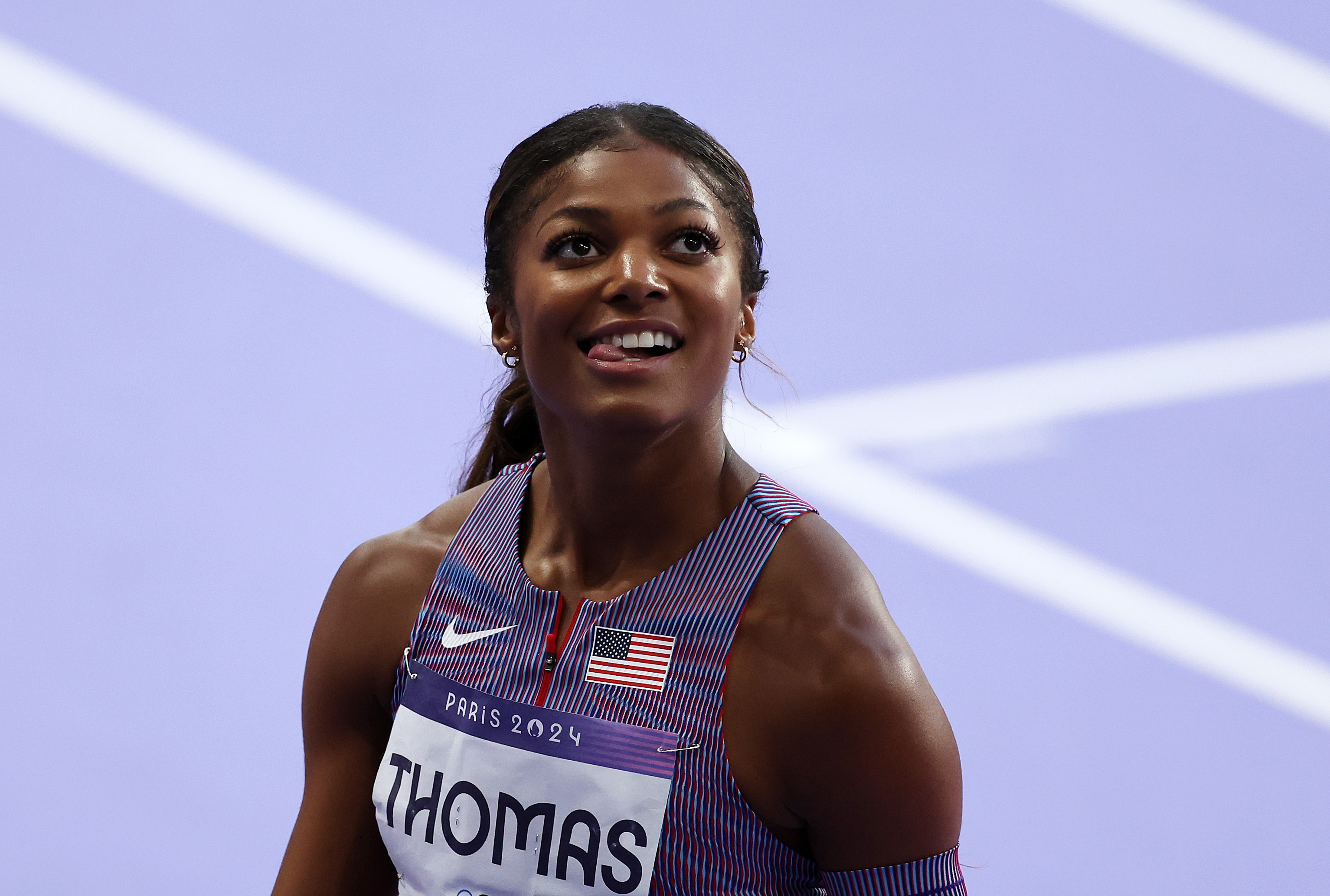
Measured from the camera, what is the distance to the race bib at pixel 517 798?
2.78 ft

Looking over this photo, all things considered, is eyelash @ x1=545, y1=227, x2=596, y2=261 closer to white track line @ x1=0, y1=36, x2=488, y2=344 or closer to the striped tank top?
the striped tank top

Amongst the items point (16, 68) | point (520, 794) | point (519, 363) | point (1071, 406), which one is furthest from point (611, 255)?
point (16, 68)

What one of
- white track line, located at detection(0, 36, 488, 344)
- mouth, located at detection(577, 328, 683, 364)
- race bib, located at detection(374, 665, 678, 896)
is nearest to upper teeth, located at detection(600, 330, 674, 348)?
mouth, located at detection(577, 328, 683, 364)

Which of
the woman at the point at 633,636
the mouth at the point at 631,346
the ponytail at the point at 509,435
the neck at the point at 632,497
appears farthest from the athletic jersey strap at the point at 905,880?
the ponytail at the point at 509,435

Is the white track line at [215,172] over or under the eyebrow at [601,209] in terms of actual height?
over

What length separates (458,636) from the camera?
95 cm

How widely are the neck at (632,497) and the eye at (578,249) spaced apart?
0.11 metres

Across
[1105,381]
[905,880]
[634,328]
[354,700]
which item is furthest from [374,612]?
[1105,381]

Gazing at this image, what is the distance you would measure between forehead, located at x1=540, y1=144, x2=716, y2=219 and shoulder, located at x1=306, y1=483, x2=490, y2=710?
28 cm

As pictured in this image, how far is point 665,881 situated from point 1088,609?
1904 millimetres

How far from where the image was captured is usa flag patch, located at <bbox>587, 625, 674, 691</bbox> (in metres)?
0.88

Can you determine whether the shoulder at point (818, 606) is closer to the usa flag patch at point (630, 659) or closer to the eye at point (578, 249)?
the usa flag patch at point (630, 659)

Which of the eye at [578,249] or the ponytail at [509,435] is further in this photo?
the ponytail at [509,435]

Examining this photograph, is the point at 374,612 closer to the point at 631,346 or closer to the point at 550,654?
the point at 550,654
